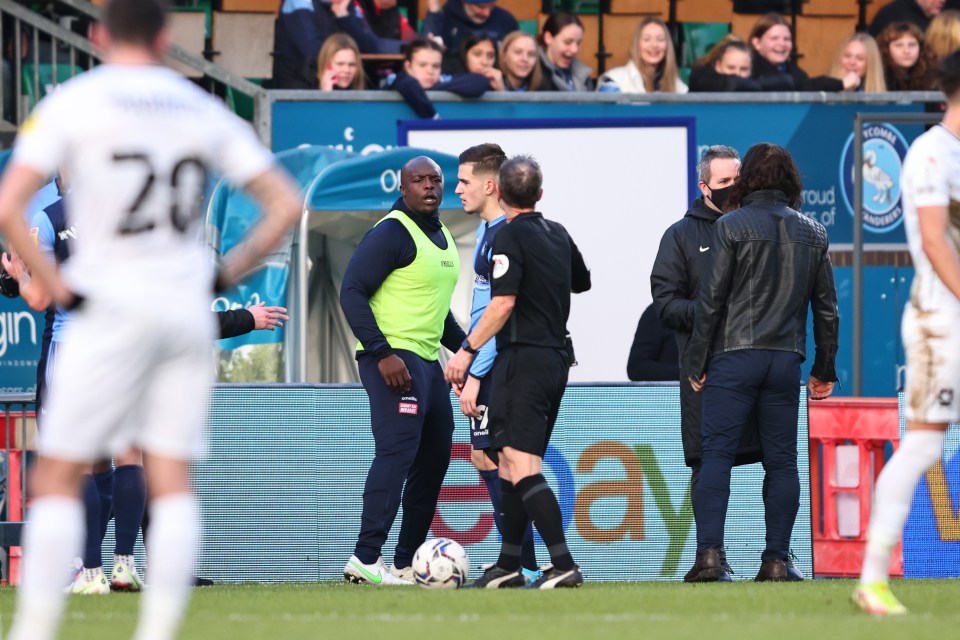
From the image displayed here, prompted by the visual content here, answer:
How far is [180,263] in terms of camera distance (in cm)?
449

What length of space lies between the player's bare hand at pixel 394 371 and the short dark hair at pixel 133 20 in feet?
12.3

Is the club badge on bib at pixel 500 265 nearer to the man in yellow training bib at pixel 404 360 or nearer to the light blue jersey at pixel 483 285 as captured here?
the light blue jersey at pixel 483 285

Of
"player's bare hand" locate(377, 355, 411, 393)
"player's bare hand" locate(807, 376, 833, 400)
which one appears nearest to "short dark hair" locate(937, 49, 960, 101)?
"player's bare hand" locate(807, 376, 833, 400)

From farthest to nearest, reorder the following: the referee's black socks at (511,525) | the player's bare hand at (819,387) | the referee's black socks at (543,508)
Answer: the player's bare hand at (819,387)
the referee's black socks at (511,525)
the referee's black socks at (543,508)

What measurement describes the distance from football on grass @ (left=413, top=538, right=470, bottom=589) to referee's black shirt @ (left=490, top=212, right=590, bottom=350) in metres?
1.04

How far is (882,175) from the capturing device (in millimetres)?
12266

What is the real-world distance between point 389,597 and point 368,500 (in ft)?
3.73

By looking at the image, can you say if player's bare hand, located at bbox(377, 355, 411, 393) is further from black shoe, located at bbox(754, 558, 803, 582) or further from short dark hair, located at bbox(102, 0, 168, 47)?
short dark hair, located at bbox(102, 0, 168, 47)

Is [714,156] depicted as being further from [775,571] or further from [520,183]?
[775,571]

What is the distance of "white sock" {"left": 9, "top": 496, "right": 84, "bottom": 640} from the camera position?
14.2ft

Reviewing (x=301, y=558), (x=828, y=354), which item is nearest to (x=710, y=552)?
(x=828, y=354)

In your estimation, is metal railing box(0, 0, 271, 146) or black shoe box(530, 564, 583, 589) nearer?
black shoe box(530, 564, 583, 589)

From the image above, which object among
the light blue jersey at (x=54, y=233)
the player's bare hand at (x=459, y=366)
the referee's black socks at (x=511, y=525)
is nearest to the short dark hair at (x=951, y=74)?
the player's bare hand at (x=459, y=366)

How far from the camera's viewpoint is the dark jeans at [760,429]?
7758 millimetres
